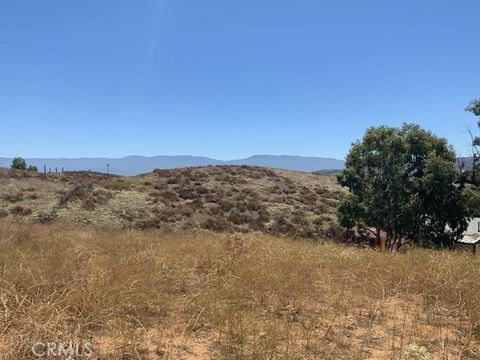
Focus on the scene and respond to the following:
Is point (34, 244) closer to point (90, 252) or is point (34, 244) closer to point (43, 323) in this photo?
point (90, 252)

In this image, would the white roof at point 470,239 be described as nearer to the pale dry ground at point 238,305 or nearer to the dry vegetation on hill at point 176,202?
the dry vegetation on hill at point 176,202

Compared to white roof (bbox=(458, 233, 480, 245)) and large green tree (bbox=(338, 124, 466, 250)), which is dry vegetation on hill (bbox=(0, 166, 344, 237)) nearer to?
large green tree (bbox=(338, 124, 466, 250))

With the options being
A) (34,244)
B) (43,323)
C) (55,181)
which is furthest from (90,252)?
(55,181)

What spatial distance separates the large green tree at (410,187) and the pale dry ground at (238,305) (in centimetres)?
1008

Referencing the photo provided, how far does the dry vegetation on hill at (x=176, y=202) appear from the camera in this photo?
28.4 metres

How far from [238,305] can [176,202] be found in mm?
29524

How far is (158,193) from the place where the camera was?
121 ft

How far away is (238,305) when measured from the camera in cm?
608

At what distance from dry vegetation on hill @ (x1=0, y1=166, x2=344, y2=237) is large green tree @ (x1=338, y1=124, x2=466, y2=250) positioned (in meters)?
4.77

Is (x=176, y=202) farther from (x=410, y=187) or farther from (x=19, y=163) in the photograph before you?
(x=19, y=163)

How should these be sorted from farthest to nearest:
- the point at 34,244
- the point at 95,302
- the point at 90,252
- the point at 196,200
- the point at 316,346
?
the point at 196,200 < the point at 34,244 < the point at 90,252 < the point at 95,302 < the point at 316,346

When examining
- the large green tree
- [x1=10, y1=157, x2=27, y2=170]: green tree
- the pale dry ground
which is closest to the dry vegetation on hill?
the large green tree

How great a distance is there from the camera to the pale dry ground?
4.69 m

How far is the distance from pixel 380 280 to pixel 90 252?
5.68 metres
